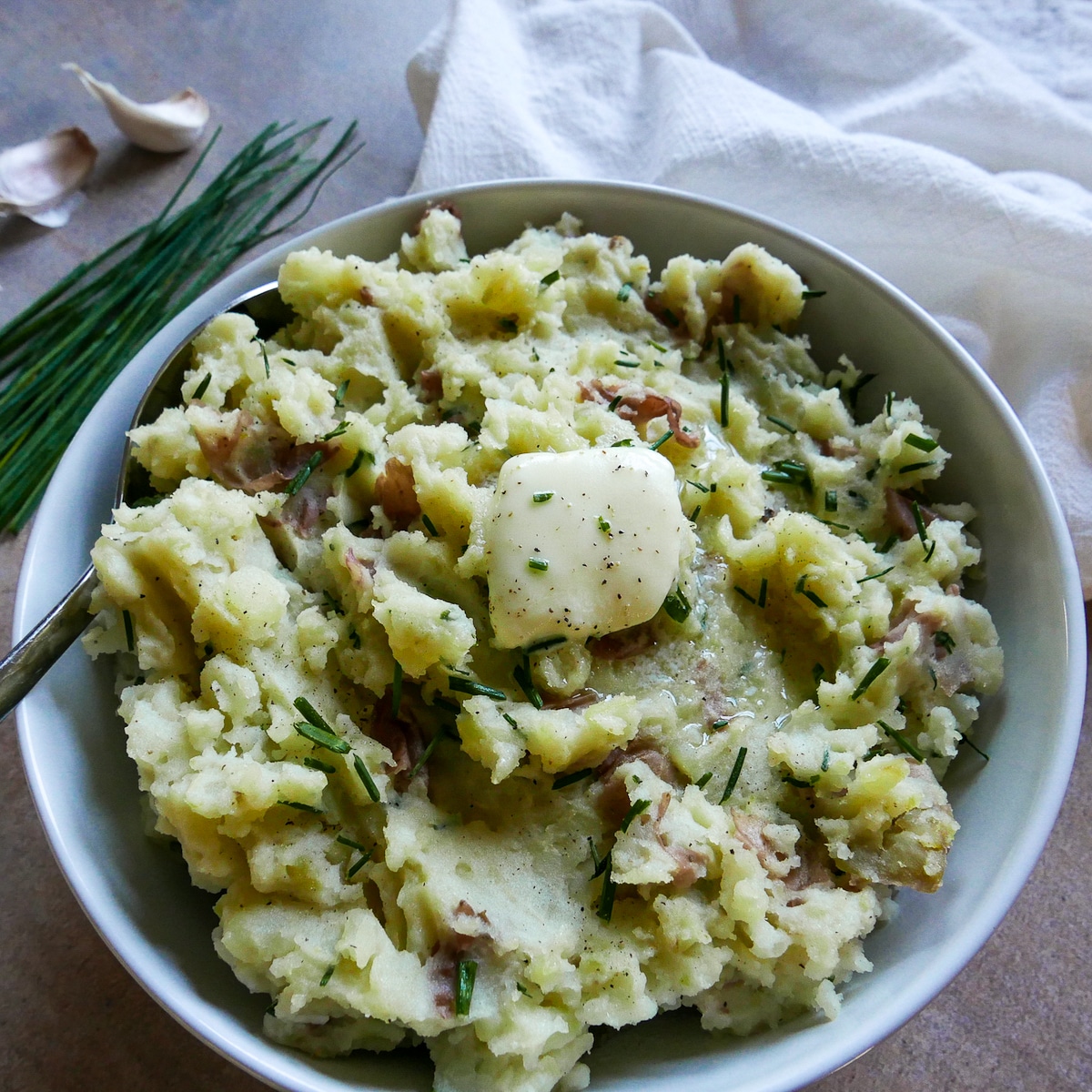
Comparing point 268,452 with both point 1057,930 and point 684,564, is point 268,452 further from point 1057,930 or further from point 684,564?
point 1057,930

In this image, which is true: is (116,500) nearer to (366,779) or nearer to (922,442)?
(366,779)

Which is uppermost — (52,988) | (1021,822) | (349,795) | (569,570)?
(569,570)

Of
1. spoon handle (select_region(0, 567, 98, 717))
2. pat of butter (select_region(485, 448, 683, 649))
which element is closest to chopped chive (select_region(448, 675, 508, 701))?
pat of butter (select_region(485, 448, 683, 649))

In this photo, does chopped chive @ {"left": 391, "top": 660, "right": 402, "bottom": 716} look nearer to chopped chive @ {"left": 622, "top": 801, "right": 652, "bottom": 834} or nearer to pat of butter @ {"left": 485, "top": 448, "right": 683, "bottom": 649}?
pat of butter @ {"left": 485, "top": 448, "right": 683, "bottom": 649}

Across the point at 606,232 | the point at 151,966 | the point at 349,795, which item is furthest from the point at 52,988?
the point at 606,232

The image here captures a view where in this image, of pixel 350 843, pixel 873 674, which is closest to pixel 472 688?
pixel 350 843

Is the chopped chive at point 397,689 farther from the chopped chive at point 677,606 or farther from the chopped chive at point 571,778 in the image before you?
the chopped chive at point 677,606

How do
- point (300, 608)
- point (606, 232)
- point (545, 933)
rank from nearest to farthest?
point (545, 933)
point (300, 608)
point (606, 232)
